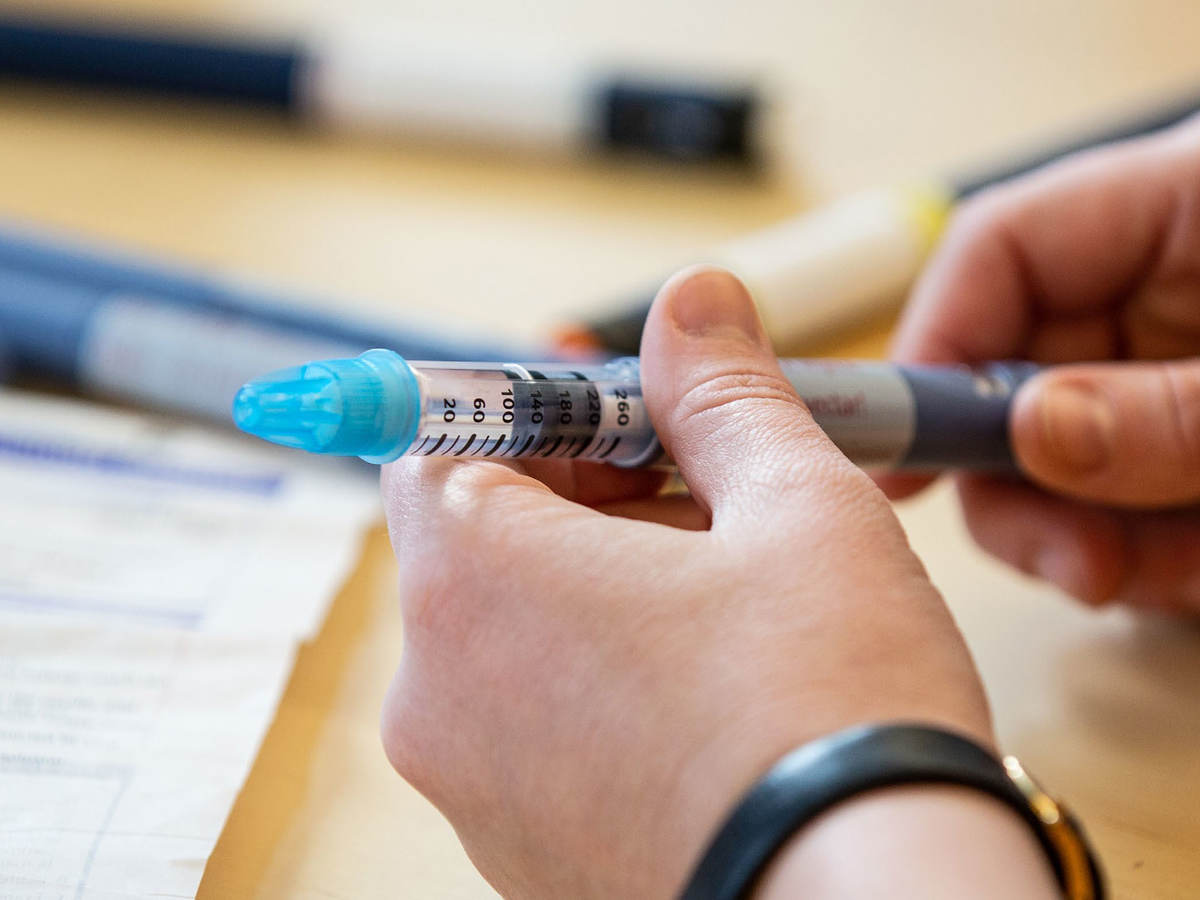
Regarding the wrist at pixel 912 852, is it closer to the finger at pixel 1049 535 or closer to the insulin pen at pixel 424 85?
the finger at pixel 1049 535

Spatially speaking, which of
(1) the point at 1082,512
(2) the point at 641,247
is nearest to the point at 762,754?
(1) the point at 1082,512

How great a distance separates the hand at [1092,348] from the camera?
50 cm

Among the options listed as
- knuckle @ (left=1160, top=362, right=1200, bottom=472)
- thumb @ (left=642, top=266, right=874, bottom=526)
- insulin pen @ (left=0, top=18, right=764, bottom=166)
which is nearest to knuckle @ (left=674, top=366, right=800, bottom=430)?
thumb @ (left=642, top=266, right=874, bottom=526)

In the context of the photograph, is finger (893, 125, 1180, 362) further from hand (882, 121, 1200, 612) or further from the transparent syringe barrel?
the transparent syringe barrel

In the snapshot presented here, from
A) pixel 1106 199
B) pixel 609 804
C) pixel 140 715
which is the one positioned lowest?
pixel 140 715

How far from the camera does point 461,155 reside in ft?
3.14

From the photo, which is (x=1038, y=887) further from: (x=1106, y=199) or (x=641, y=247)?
(x=641, y=247)

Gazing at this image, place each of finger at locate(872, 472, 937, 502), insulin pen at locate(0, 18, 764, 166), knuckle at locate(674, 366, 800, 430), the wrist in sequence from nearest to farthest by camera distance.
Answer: the wrist < knuckle at locate(674, 366, 800, 430) < finger at locate(872, 472, 937, 502) < insulin pen at locate(0, 18, 764, 166)

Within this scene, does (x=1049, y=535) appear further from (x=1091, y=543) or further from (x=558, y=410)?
(x=558, y=410)

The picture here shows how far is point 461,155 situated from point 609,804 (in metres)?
0.75

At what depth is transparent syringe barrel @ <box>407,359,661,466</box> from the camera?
34 centimetres

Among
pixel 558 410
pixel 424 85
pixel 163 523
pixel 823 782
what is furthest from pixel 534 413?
pixel 424 85

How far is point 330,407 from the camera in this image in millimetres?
303

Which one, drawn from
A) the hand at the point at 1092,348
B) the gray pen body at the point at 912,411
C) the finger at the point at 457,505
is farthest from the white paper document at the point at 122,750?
the hand at the point at 1092,348
